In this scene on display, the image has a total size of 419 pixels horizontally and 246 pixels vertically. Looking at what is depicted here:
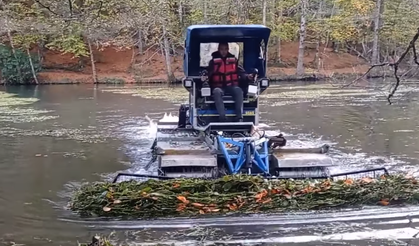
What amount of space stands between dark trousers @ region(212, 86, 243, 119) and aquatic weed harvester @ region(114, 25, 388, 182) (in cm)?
A: 13

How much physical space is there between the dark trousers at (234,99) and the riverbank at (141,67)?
23.5 metres

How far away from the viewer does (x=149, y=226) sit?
24.3 feet

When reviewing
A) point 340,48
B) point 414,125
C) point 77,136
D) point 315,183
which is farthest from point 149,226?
point 340,48

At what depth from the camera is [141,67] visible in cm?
3766

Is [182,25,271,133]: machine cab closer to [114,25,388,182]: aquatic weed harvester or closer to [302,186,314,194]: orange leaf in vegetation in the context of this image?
[114,25,388,182]: aquatic weed harvester

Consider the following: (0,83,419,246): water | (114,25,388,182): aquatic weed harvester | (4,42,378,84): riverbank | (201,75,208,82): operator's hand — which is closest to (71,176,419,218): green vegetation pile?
(0,83,419,246): water

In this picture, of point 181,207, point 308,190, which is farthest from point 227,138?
point 181,207

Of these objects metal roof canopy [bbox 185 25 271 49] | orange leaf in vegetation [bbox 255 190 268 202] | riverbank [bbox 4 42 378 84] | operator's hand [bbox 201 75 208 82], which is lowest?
riverbank [bbox 4 42 378 84]

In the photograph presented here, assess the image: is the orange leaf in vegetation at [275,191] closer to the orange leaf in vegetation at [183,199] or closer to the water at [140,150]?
the water at [140,150]

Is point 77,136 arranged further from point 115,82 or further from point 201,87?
point 115,82

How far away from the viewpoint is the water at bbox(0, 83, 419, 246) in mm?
7238

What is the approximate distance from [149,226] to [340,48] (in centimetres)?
3731

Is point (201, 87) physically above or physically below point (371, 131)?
above

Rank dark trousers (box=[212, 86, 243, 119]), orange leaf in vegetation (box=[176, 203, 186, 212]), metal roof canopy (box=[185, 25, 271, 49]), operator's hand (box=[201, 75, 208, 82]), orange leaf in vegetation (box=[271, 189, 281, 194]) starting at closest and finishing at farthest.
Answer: orange leaf in vegetation (box=[176, 203, 186, 212])
orange leaf in vegetation (box=[271, 189, 281, 194])
dark trousers (box=[212, 86, 243, 119])
metal roof canopy (box=[185, 25, 271, 49])
operator's hand (box=[201, 75, 208, 82])
